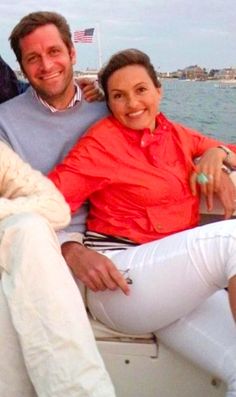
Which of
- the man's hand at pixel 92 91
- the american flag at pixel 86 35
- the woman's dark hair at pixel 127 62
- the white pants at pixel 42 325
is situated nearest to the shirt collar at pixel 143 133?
the woman's dark hair at pixel 127 62

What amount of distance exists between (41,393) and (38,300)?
276mm

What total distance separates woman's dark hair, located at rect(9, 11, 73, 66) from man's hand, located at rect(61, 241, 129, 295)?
0.98 metres

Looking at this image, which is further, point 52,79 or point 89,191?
point 52,79

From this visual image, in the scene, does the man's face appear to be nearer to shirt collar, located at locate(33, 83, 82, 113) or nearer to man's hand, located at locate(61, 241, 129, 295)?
shirt collar, located at locate(33, 83, 82, 113)

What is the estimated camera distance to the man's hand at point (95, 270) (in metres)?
2.40

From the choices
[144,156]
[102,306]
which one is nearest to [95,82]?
[144,156]

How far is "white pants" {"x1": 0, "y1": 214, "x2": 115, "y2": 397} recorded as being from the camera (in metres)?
2.03

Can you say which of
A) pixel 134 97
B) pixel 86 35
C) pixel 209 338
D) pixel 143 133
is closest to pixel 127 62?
pixel 134 97

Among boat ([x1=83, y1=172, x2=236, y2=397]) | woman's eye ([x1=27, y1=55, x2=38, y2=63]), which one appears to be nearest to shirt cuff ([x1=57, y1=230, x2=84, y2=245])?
boat ([x1=83, y1=172, x2=236, y2=397])

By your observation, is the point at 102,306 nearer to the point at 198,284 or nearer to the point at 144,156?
the point at 198,284

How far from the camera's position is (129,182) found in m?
2.71

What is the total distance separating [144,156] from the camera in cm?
274

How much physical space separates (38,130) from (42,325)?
1141 mm

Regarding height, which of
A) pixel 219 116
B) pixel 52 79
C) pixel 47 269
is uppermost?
pixel 52 79
